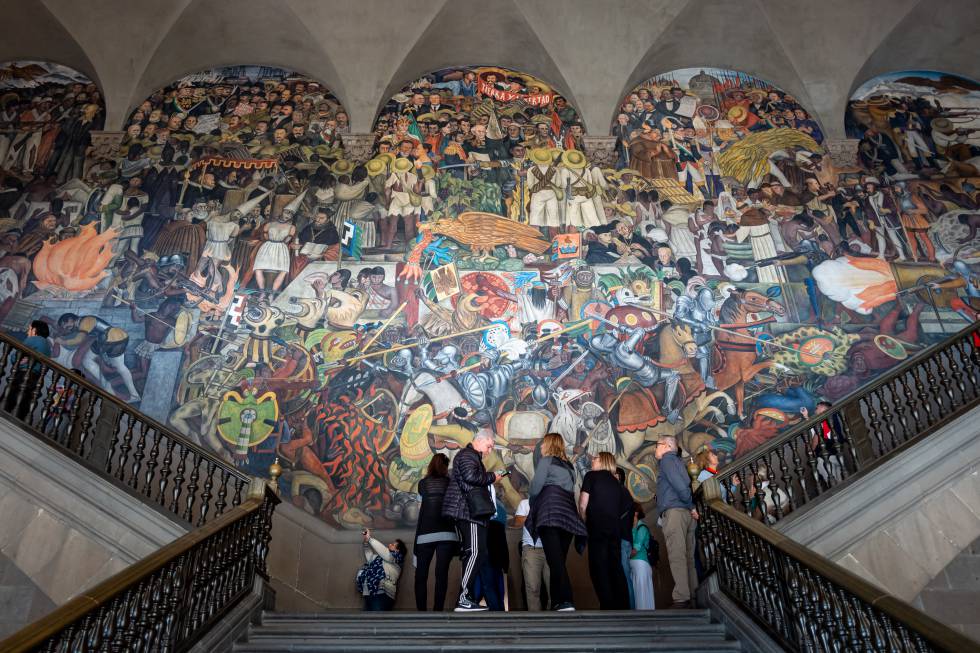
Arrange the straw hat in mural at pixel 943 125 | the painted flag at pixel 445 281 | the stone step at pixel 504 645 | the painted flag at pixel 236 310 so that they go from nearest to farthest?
1. the stone step at pixel 504 645
2. the painted flag at pixel 236 310
3. the painted flag at pixel 445 281
4. the straw hat in mural at pixel 943 125

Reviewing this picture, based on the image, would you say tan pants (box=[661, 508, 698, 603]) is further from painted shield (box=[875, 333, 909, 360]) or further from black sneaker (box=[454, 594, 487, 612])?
painted shield (box=[875, 333, 909, 360])

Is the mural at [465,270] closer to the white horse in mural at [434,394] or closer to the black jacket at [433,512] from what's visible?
the white horse in mural at [434,394]

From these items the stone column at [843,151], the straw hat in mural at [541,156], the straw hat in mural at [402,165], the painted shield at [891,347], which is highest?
the stone column at [843,151]

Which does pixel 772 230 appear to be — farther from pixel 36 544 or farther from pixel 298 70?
pixel 36 544

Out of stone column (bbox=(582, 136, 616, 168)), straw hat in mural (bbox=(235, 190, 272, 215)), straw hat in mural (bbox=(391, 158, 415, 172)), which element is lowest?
straw hat in mural (bbox=(235, 190, 272, 215))

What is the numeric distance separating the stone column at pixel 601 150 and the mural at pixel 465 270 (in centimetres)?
5

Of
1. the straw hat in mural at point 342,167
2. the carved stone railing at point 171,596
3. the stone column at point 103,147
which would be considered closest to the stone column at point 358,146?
the straw hat in mural at point 342,167

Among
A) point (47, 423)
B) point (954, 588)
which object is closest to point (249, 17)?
point (47, 423)

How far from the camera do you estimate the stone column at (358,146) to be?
10.3 meters

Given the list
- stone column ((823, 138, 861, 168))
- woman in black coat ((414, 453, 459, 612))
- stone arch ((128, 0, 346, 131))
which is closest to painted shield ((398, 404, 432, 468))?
woman in black coat ((414, 453, 459, 612))

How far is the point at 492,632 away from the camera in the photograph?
4805 millimetres

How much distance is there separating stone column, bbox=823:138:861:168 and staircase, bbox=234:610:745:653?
6982 mm

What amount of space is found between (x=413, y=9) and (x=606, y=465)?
7.13 meters

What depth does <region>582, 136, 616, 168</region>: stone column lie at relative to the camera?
10352 mm
